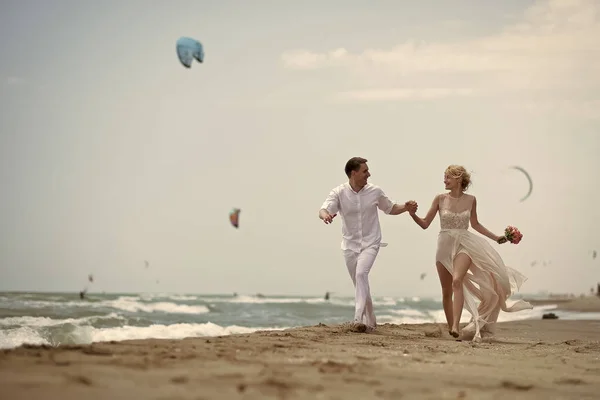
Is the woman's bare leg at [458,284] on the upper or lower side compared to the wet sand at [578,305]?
lower

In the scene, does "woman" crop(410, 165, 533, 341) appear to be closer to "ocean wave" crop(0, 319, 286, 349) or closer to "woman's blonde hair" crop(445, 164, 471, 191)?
"woman's blonde hair" crop(445, 164, 471, 191)

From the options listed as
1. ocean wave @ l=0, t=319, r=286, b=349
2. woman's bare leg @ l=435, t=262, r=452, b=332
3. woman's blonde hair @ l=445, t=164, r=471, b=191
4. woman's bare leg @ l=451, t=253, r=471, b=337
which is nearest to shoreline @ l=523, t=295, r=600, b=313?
ocean wave @ l=0, t=319, r=286, b=349

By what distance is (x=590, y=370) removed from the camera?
706 centimetres

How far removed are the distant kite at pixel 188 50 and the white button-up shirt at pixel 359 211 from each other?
14.0 meters

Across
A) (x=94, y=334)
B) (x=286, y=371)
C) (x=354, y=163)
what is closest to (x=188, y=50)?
(x=94, y=334)

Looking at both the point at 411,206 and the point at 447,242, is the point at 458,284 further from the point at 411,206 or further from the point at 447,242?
the point at 411,206

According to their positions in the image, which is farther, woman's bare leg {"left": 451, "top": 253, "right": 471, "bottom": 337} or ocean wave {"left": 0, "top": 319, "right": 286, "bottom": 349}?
ocean wave {"left": 0, "top": 319, "right": 286, "bottom": 349}

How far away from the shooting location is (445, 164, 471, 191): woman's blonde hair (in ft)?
33.9

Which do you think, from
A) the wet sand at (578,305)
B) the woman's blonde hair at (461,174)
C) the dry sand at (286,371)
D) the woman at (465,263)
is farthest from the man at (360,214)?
the wet sand at (578,305)

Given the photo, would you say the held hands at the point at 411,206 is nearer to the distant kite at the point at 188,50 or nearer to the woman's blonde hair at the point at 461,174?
the woman's blonde hair at the point at 461,174

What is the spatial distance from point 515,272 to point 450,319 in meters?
1.07

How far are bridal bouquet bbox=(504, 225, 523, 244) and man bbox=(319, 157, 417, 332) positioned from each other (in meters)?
1.19

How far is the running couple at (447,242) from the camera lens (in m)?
10.3

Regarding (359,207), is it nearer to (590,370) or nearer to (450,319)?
(450,319)
